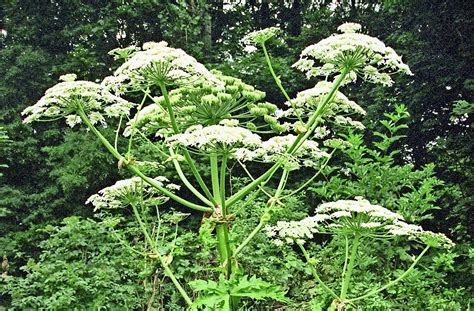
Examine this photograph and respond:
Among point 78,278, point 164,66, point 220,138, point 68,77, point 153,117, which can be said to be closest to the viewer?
point 220,138

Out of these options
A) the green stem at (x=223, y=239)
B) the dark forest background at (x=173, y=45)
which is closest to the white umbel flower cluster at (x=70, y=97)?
the green stem at (x=223, y=239)

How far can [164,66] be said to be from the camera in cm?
292

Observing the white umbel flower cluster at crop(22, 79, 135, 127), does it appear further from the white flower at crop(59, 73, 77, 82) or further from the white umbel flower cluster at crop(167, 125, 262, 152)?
the white umbel flower cluster at crop(167, 125, 262, 152)

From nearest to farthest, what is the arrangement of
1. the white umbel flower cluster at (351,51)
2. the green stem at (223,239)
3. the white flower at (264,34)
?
the white umbel flower cluster at (351,51) < the green stem at (223,239) < the white flower at (264,34)

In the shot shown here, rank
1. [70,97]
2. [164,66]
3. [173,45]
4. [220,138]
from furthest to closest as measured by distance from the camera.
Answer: [173,45], [70,97], [164,66], [220,138]

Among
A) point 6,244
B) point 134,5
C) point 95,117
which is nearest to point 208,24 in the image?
point 134,5

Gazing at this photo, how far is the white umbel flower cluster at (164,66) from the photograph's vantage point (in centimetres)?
279

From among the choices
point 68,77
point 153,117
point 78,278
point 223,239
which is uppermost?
point 68,77

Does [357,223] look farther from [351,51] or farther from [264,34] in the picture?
[264,34]

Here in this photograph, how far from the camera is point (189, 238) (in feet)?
21.0

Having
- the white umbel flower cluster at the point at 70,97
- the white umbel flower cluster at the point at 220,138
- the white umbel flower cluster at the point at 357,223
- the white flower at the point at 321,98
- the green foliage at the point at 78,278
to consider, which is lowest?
the green foliage at the point at 78,278

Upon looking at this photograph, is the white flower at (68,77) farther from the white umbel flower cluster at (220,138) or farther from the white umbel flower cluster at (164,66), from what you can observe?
the white umbel flower cluster at (220,138)

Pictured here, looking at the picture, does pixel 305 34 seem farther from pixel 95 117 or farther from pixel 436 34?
pixel 95 117

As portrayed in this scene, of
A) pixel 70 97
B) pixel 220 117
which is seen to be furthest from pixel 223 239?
pixel 70 97
